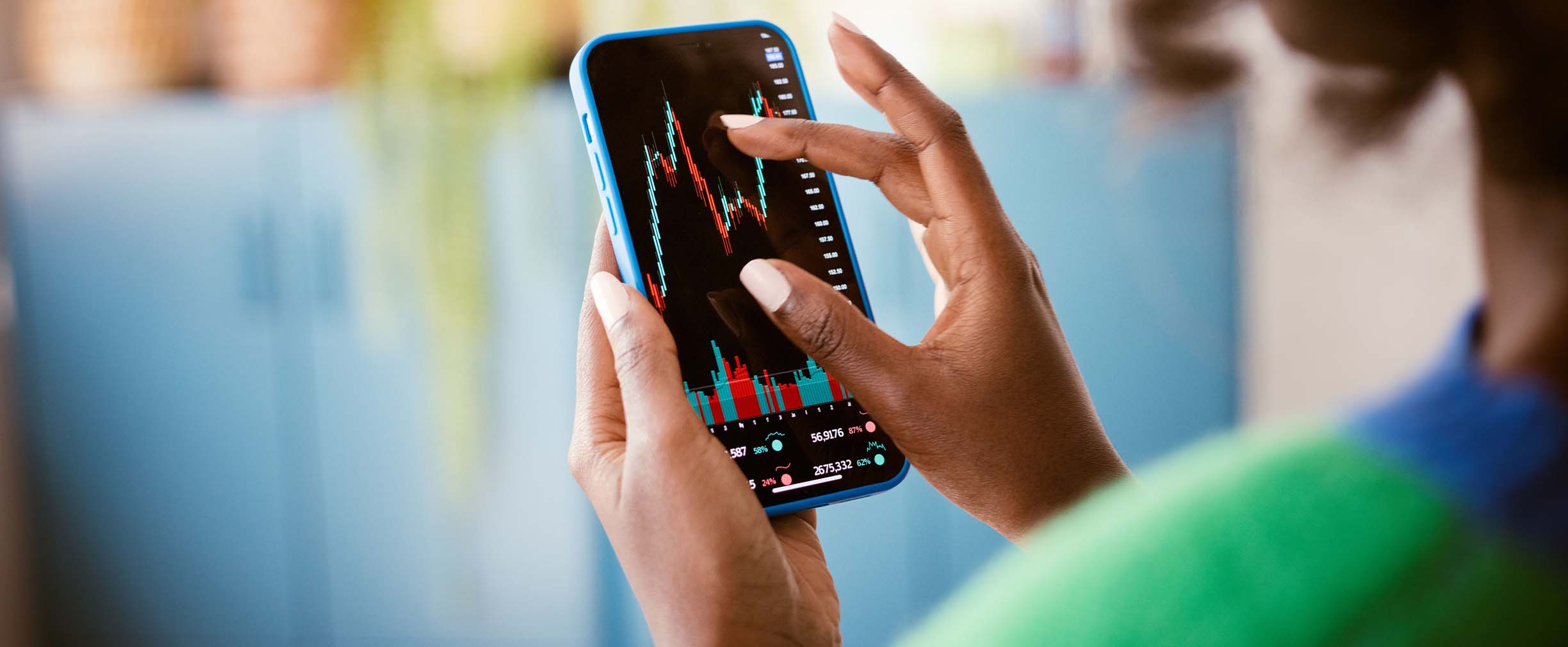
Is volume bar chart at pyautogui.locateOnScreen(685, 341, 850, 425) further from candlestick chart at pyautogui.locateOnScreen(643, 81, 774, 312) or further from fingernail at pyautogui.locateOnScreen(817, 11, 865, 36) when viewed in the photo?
fingernail at pyautogui.locateOnScreen(817, 11, 865, 36)

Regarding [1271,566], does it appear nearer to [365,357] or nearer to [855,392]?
[855,392]

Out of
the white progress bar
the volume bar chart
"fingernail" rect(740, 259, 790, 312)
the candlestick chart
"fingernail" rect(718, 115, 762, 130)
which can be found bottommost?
the white progress bar

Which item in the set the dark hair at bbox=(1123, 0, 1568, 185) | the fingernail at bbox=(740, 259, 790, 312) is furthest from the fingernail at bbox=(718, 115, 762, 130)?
the dark hair at bbox=(1123, 0, 1568, 185)

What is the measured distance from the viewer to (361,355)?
5.55 ft

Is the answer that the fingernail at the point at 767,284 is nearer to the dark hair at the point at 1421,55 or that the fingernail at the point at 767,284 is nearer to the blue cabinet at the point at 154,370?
the dark hair at the point at 1421,55

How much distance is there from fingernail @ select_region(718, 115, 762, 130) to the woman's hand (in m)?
0.15

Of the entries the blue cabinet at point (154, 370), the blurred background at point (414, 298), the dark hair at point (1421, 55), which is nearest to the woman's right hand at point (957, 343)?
the dark hair at point (1421, 55)

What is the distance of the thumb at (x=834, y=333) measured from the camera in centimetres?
57

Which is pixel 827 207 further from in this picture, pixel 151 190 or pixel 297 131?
pixel 151 190

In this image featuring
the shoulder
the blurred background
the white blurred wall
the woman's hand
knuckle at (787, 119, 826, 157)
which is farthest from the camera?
the blurred background

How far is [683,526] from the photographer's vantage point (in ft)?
1.76

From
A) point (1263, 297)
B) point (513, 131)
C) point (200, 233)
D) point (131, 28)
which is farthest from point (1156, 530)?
point (131, 28)

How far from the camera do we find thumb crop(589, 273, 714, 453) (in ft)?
1.77

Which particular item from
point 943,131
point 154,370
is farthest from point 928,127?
point 154,370
